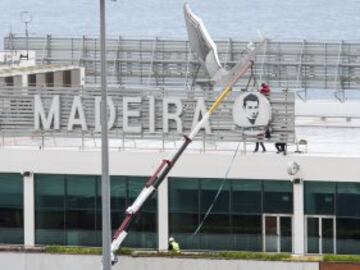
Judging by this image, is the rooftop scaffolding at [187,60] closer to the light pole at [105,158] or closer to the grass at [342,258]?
Answer: the grass at [342,258]

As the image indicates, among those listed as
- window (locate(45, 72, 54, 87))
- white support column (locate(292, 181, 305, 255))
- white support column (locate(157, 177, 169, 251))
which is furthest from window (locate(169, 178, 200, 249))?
window (locate(45, 72, 54, 87))

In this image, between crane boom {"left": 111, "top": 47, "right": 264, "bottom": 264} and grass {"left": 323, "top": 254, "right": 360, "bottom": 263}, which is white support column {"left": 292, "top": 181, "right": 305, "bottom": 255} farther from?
crane boom {"left": 111, "top": 47, "right": 264, "bottom": 264}

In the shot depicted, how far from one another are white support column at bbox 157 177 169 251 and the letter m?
12.6ft

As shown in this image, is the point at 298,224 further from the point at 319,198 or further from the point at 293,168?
the point at 293,168

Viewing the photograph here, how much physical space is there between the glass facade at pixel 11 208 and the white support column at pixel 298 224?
7.45 m

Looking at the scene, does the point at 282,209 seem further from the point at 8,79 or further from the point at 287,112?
the point at 8,79

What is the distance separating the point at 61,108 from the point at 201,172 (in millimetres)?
4748

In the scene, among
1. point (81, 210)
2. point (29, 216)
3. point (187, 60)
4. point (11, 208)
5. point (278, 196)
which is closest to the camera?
point (278, 196)

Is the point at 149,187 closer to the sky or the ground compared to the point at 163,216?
closer to the sky

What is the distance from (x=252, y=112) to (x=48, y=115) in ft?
19.0

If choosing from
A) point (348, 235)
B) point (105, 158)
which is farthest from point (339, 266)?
point (105, 158)

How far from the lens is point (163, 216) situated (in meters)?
44.3

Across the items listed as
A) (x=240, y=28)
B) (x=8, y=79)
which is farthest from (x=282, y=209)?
(x=240, y=28)

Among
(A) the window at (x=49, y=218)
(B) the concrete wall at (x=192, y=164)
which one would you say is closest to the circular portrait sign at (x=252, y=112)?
(B) the concrete wall at (x=192, y=164)
